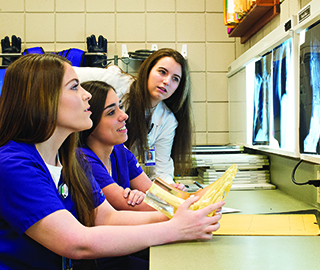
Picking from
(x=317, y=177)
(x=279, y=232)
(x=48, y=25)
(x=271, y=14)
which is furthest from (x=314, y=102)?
(x=48, y=25)

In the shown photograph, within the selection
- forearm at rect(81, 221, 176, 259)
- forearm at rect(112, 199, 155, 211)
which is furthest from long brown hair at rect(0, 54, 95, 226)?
forearm at rect(112, 199, 155, 211)

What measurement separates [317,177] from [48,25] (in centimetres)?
255

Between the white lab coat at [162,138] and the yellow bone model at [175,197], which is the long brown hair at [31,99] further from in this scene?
the white lab coat at [162,138]

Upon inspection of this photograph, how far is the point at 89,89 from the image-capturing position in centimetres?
147

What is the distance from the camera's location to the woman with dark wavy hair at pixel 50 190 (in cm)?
83

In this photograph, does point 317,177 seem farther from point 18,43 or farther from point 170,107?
point 18,43

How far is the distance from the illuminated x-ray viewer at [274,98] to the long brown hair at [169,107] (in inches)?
18.3

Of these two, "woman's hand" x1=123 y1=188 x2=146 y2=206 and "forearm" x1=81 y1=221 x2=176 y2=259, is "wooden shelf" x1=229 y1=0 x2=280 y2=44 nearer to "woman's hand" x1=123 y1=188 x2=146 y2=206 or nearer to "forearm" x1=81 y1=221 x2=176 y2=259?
"woman's hand" x1=123 y1=188 x2=146 y2=206

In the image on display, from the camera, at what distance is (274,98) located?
177 cm

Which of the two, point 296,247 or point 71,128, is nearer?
point 296,247

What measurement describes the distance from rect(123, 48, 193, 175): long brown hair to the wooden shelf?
1.81 ft

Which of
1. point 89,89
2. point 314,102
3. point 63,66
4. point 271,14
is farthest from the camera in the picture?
point 271,14

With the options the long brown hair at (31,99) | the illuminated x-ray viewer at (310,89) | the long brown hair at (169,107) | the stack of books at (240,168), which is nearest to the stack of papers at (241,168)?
the stack of books at (240,168)

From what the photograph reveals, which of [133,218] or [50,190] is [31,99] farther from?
[133,218]
